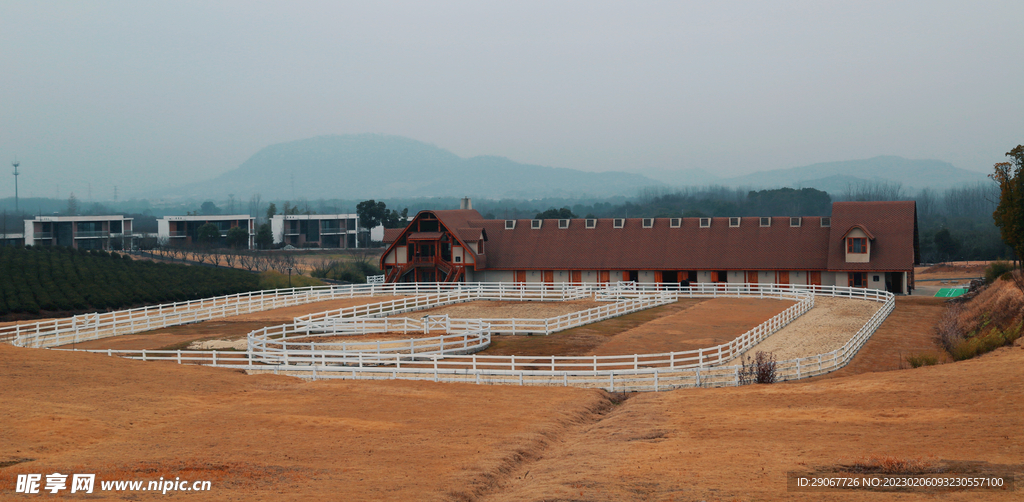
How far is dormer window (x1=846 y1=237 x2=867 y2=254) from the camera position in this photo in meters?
56.0

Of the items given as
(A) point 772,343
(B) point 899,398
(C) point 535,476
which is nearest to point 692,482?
(C) point 535,476

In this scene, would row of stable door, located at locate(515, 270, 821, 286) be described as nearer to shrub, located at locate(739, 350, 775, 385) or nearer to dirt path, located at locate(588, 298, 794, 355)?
dirt path, located at locate(588, 298, 794, 355)

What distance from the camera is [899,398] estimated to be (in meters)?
19.0

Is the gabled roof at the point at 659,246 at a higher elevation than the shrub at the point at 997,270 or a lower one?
higher

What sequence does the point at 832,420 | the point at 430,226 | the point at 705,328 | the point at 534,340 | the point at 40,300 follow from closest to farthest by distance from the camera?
the point at 832,420
the point at 534,340
the point at 705,328
the point at 40,300
the point at 430,226

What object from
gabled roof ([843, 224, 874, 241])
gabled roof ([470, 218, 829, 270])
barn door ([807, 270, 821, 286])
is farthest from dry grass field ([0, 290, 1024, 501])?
gabled roof ([470, 218, 829, 270])

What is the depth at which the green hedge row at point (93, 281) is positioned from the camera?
2157 inches

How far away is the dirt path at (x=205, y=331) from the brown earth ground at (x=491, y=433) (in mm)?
11675

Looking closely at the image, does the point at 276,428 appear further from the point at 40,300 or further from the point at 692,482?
the point at 40,300

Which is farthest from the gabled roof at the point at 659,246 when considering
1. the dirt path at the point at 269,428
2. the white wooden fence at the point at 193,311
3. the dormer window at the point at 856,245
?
the dirt path at the point at 269,428

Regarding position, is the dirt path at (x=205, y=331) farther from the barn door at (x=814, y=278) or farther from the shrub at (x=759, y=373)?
the barn door at (x=814, y=278)

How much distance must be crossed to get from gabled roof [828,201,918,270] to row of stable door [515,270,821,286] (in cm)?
201

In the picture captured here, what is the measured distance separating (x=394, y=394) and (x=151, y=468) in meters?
9.00

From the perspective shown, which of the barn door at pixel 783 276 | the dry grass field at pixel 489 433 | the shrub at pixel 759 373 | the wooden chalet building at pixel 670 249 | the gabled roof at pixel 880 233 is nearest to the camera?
the dry grass field at pixel 489 433
